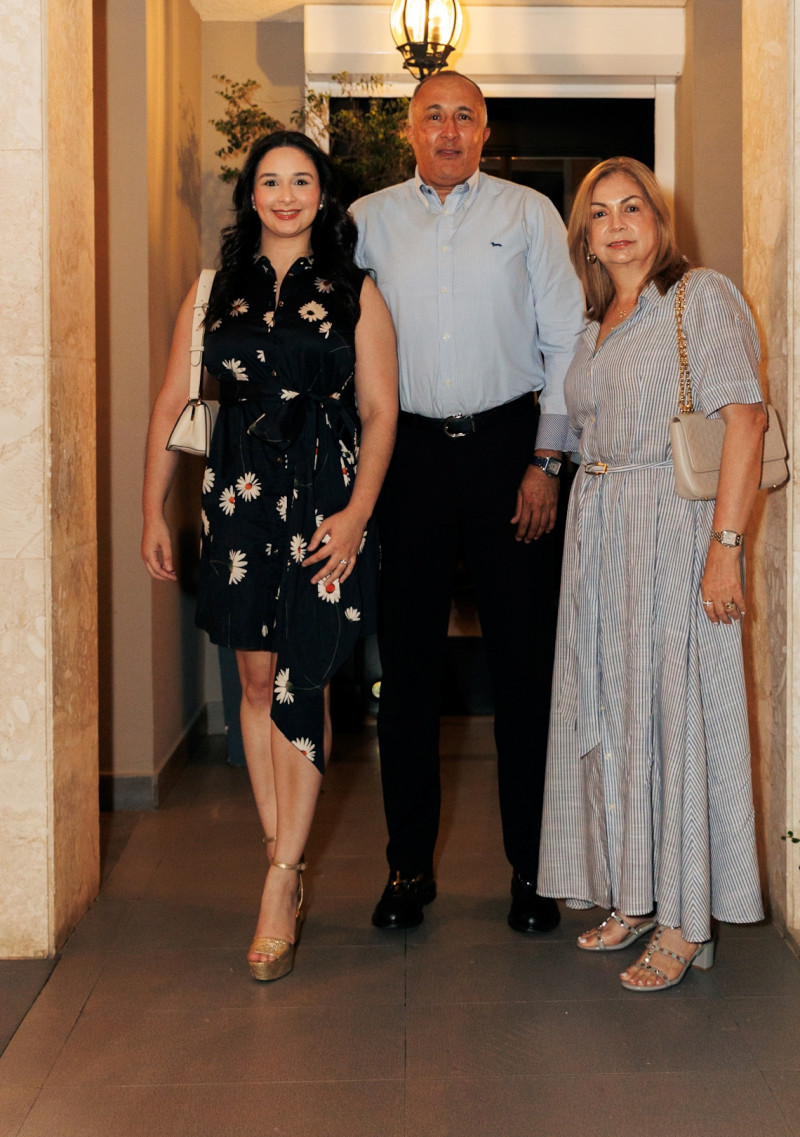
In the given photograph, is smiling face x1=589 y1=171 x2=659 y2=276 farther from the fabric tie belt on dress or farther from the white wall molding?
the white wall molding

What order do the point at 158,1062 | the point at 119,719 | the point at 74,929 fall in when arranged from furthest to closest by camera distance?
the point at 119,719 < the point at 74,929 < the point at 158,1062

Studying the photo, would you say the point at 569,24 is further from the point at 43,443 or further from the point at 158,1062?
the point at 158,1062

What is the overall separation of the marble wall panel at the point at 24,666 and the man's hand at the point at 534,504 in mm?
1017

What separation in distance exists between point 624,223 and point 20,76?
4.12 ft

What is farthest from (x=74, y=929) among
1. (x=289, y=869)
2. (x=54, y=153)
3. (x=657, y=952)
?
(x=54, y=153)

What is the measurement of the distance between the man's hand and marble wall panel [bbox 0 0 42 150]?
1.23 metres

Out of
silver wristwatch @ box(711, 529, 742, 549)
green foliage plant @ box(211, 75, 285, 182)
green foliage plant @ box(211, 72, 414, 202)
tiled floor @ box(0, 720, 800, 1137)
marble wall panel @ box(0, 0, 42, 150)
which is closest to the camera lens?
tiled floor @ box(0, 720, 800, 1137)

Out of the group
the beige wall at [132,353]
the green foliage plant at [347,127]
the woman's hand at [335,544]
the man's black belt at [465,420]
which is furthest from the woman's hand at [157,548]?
the green foliage plant at [347,127]

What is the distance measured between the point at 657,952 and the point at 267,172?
1734 millimetres

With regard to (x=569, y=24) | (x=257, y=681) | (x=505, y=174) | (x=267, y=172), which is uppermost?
(x=569, y=24)

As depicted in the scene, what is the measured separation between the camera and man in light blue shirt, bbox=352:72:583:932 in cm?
259

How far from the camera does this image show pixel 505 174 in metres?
4.71

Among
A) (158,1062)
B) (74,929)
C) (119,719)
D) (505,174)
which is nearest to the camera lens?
(158,1062)

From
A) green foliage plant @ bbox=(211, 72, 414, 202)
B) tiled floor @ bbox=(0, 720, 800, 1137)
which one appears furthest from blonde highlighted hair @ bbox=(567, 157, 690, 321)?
green foliage plant @ bbox=(211, 72, 414, 202)
